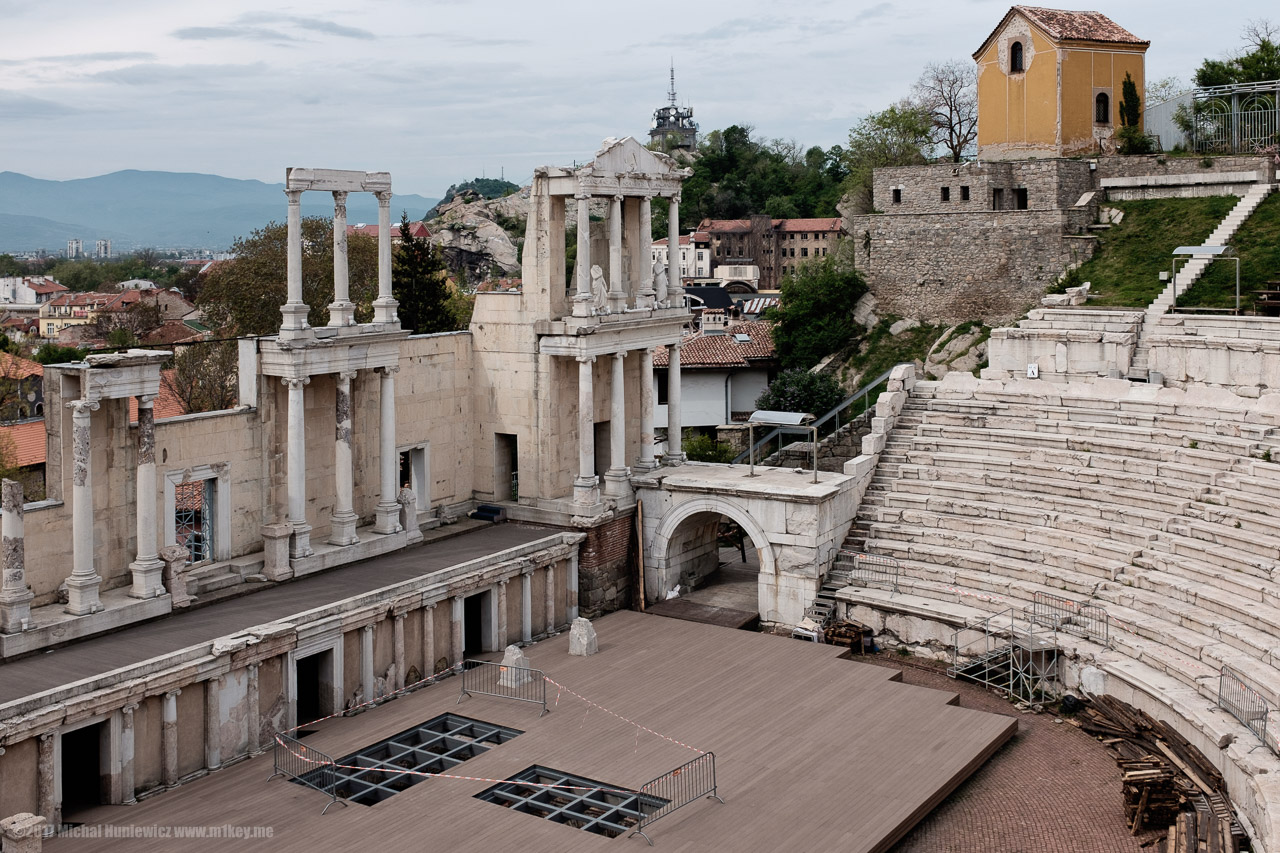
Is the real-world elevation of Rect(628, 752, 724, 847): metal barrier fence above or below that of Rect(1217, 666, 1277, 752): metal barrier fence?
below

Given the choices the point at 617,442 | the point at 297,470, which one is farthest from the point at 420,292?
the point at 297,470

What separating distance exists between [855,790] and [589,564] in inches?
420

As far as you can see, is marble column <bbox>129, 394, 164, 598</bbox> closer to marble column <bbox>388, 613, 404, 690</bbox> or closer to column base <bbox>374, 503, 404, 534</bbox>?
marble column <bbox>388, 613, 404, 690</bbox>

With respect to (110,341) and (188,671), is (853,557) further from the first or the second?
(110,341)

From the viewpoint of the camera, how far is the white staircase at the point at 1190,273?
33.3 metres

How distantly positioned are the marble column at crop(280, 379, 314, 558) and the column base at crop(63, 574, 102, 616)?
14.7ft

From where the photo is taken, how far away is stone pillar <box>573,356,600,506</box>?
2989cm

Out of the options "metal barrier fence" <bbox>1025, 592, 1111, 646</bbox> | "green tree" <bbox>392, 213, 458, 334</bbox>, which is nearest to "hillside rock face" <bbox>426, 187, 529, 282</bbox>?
"green tree" <bbox>392, 213, 458, 334</bbox>

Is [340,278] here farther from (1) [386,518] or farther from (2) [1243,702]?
(2) [1243,702]

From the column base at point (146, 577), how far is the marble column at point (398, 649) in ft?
13.6

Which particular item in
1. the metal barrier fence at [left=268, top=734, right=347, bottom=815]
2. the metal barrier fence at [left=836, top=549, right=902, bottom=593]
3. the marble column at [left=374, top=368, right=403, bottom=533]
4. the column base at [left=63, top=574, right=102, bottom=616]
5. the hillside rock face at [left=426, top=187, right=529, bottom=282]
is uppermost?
the hillside rock face at [left=426, top=187, right=529, bottom=282]

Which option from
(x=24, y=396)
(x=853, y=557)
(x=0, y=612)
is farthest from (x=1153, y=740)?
(x=24, y=396)

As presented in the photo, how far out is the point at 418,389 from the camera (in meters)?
29.9

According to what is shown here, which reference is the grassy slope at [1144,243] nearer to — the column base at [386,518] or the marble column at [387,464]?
the marble column at [387,464]
